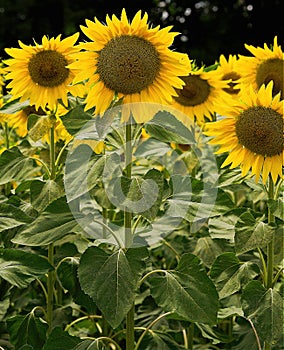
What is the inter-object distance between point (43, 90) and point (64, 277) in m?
0.46

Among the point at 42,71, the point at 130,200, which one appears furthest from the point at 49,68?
the point at 130,200

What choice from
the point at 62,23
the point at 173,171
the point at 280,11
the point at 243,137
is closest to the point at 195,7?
the point at 280,11

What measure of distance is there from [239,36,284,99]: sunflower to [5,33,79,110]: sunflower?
2.09 feet

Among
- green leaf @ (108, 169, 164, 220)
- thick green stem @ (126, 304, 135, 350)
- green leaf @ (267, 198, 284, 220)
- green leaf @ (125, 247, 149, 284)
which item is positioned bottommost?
thick green stem @ (126, 304, 135, 350)

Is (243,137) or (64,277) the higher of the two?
(243,137)

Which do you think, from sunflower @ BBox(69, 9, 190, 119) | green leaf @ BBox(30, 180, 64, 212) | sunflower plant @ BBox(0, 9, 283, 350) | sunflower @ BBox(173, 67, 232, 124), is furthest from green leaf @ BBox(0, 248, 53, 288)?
sunflower @ BBox(173, 67, 232, 124)

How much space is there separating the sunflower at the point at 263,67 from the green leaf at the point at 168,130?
Result: 2.05 feet

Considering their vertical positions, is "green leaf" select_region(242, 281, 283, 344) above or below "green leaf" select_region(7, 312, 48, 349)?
above

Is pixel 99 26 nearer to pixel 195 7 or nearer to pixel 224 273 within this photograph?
pixel 224 273

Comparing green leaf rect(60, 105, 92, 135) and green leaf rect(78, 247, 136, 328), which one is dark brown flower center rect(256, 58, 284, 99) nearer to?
green leaf rect(60, 105, 92, 135)

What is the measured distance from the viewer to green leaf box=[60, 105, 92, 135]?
143 centimetres

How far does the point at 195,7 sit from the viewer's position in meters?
8.02

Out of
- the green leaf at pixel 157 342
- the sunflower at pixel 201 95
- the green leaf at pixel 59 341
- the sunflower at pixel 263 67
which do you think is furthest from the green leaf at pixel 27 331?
the sunflower at pixel 263 67

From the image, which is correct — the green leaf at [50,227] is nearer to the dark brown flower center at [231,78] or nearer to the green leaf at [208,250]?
the green leaf at [208,250]
